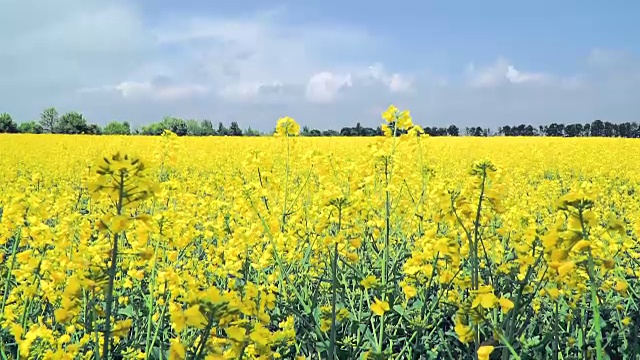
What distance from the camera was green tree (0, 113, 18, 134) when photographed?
4273 cm

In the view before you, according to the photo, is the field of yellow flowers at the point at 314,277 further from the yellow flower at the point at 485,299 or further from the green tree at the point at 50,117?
the green tree at the point at 50,117

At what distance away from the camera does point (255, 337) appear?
1318mm

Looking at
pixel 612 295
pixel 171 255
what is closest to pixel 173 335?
pixel 171 255

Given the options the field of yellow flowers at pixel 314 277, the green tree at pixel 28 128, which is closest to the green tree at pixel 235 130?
the green tree at pixel 28 128

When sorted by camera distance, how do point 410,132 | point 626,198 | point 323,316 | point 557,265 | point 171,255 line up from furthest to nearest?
1. point 626,198
2. point 410,132
3. point 171,255
4. point 323,316
5. point 557,265

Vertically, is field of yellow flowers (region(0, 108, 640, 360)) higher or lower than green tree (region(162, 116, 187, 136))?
lower

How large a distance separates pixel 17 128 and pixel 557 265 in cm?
5165

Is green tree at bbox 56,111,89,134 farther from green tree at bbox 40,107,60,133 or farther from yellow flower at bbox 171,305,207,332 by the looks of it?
yellow flower at bbox 171,305,207,332

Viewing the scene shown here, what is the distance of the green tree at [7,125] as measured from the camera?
42731 mm

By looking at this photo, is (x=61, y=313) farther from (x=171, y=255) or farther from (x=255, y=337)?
(x=171, y=255)

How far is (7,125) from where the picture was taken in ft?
142

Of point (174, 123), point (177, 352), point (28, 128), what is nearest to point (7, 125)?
point (28, 128)

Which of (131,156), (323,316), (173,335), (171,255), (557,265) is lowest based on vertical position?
(173,335)

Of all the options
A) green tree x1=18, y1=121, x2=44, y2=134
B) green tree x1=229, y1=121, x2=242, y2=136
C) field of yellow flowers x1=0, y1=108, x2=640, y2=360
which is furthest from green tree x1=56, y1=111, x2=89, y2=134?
field of yellow flowers x1=0, y1=108, x2=640, y2=360
